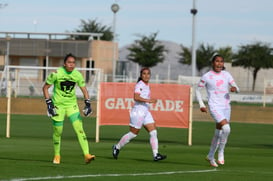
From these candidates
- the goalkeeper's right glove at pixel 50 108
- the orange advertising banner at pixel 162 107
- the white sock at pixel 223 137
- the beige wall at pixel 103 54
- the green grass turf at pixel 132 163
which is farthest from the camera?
the beige wall at pixel 103 54

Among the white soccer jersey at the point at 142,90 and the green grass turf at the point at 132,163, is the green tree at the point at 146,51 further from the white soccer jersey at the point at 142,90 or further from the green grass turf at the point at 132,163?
the white soccer jersey at the point at 142,90

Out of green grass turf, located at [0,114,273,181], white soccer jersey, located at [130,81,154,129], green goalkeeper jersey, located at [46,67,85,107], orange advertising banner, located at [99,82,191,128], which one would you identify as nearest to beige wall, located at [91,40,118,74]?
green grass turf, located at [0,114,273,181]

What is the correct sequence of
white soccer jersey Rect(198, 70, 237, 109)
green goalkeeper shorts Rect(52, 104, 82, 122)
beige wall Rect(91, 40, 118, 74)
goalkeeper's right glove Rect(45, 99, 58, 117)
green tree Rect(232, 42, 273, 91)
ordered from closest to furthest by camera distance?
goalkeeper's right glove Rect(45, 99, 58, 117)
green goalkeeper shorts Rect(52, 104, 82, 122)
white soccer jersey Rect(198, 70, 237, 109)
beige wall Rect(91, 40, 118, 74)
green tree Rect(232, 42, 273, 91)

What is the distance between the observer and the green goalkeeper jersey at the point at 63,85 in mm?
15688

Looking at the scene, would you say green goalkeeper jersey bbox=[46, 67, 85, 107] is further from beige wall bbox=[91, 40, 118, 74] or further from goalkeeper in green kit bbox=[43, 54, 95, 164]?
beige wall bbox=[91, 40, 118, 74]

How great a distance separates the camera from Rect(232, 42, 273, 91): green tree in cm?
9106

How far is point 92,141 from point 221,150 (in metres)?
9.46

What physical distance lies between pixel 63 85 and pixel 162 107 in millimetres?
9471

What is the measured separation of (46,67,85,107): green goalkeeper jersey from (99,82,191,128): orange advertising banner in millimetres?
9080

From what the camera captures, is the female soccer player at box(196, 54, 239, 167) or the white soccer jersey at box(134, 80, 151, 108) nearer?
the female soccer player at box(196, 54, 239, 167)

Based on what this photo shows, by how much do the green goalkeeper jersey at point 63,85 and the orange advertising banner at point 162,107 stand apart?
9.08 metres

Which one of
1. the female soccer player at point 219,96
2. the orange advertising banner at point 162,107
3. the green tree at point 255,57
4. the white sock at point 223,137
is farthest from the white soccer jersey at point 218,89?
the green tree at point 255,57

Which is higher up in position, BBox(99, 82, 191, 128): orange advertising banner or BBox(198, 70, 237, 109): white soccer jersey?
BBox(198, 70, 237, 109): white soccer jersey

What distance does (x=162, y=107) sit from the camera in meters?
Result: 24.9
